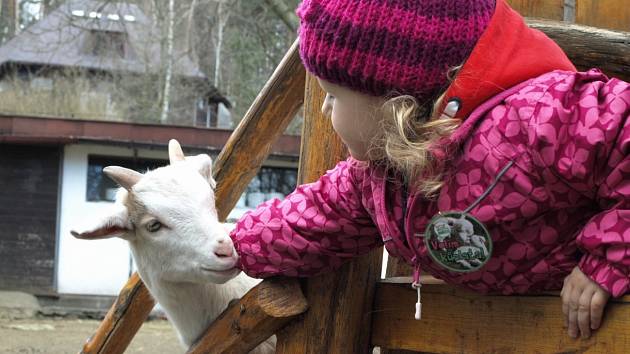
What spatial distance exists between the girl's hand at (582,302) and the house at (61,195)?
13864 millimetres

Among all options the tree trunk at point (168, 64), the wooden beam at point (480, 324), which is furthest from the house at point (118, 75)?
the wooden beam at point (480, 324)

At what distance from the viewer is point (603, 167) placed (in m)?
1.69

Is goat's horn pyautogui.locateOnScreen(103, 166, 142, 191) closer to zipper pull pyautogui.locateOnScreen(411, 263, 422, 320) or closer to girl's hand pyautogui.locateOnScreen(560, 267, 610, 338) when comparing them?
zipper pull pyautogui.locateOnScreen(411, 263, 422, 320)

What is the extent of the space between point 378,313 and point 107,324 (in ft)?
4.69

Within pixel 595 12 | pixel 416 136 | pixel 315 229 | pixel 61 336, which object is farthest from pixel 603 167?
pixel 61 336

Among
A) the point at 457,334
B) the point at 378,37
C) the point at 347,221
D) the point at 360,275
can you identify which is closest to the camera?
the point at 378,37

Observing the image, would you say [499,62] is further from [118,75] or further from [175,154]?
[118,75]

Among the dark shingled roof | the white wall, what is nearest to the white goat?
the white wall

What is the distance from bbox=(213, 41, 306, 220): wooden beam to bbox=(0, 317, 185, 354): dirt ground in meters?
7.57

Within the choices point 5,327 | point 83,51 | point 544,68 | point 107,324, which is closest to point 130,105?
point 83,51

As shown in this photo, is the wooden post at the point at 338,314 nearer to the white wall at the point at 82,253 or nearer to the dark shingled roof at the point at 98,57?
the white wall at the point at 82,253

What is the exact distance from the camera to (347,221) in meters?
2.18

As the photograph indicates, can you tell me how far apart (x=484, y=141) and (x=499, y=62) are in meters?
0.17

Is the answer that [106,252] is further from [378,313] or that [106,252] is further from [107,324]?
[378,313]
